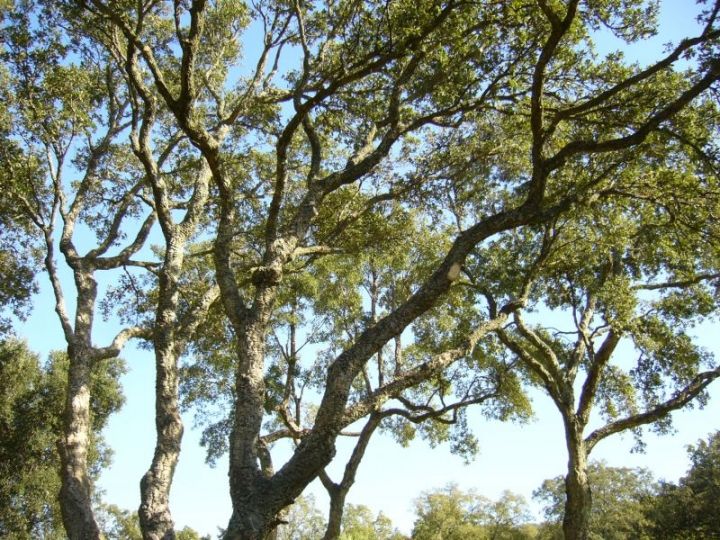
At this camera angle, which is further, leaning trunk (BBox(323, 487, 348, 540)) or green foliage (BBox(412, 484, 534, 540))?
green foliage (BBox(412, 484, 534, 540))

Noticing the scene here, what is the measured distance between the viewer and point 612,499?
37.5m

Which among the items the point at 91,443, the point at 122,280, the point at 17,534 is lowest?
the point at 17,534

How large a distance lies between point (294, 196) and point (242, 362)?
848 cm

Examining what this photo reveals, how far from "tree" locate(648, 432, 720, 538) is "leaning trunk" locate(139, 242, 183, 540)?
2529 centimetres

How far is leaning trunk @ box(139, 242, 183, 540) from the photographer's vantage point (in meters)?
5.64

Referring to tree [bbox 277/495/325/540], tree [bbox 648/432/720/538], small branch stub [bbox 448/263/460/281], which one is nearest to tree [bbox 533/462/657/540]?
tree [bbox 648/432/720/538]

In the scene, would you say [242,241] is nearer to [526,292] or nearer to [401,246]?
[401,246]

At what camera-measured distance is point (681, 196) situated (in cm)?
940

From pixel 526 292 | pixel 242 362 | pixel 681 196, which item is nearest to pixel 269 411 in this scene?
pixel 526 292

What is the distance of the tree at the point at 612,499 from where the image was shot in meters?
33.3

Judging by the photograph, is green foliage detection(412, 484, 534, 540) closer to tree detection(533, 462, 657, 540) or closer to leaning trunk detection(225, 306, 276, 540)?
tree detection(533, 462, 657, 540)

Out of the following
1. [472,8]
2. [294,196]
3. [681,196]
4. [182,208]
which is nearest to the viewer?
[472,8]

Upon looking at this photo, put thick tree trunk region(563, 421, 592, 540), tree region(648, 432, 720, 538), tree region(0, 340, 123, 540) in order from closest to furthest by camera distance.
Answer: thick tree trunk region(563, 421, 592, 540) → tree region(0, 340, 123, 540) → tree region(648, 432, 720, 538)

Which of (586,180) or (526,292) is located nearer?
(586,180)
